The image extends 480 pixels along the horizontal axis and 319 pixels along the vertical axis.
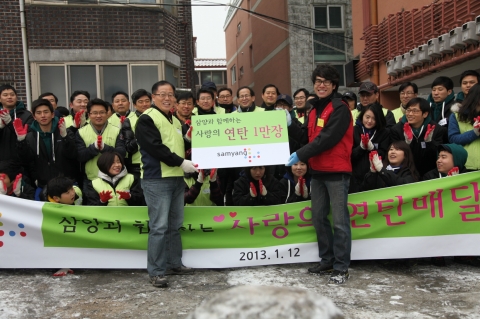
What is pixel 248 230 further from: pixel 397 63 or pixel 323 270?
pixel 397 63

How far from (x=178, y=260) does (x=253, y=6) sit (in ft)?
80.8

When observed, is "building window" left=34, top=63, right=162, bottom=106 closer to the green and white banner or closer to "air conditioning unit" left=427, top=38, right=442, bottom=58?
the green and white banner

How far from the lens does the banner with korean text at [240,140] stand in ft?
14.8

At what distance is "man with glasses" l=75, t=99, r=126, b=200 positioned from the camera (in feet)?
17.1

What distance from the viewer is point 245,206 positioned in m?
4.88

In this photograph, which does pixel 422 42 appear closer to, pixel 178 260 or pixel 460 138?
pixel 460 138

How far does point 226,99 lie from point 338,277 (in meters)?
3.09

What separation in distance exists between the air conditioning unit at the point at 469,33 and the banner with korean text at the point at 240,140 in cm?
605

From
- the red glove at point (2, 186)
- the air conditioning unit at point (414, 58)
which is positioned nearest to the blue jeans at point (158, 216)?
the red glove at point (2, 186)

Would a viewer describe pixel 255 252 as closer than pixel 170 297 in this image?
No

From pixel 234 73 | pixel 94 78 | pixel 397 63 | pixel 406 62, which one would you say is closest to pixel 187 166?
pixel 94 78

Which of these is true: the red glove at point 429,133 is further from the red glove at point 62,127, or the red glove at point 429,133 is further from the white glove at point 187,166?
the red glove at point 62,127

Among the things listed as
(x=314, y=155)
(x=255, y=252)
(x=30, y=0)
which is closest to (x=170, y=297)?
(x=255, y=252)

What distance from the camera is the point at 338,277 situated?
4238 mm
